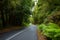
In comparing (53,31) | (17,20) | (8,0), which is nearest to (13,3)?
(8,0)

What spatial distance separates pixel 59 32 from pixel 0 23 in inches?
1469

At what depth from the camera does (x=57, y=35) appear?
35.7 feet

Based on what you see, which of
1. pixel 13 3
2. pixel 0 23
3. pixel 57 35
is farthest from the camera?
pixel 0 23

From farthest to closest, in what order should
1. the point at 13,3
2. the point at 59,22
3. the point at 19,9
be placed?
the point at 19,9 < the point at 13,3 < the point at 59,22

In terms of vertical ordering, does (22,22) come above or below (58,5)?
below

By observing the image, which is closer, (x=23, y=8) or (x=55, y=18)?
(x=55, y=18)

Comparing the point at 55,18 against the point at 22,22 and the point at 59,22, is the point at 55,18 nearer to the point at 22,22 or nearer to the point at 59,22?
the point at 59,22

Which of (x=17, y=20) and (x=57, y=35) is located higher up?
(x=57, y=35)

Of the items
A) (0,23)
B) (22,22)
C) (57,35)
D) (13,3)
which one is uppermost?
(57,35)

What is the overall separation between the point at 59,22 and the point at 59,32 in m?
9.47

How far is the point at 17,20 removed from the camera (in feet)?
213

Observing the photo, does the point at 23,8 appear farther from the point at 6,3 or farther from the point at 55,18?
the point at 55,18

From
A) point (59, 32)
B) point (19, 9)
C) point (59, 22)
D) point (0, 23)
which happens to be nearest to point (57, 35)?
point (59, 32)

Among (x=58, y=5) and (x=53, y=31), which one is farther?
(x=58, y=5)
